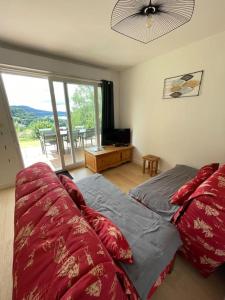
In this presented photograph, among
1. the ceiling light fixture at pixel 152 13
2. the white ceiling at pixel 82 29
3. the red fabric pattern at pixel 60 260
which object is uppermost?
the white ceiling at pixel 82 29

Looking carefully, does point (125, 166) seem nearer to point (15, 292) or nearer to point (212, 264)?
point (212, 264)

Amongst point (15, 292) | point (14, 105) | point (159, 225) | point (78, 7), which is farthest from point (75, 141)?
point (15, 292)

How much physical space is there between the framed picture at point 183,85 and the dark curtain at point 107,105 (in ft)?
4.52

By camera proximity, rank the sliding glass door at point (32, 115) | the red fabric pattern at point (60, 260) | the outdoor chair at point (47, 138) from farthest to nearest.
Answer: the outdoor chair at point (47, 138) → the sliding glass door at point (32, 115) → the red fabric pattern at point (60, 260)

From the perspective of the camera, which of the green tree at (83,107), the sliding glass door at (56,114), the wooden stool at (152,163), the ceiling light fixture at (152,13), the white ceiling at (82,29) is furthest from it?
the green tree at (83,107)

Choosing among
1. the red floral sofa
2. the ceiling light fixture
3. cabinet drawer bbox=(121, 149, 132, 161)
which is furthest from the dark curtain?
the red floral sofa

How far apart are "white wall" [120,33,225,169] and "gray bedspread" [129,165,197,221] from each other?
52 cm

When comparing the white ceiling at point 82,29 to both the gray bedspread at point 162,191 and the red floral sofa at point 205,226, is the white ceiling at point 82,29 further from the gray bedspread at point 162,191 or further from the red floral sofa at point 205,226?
the gray bedspread at point 162,191

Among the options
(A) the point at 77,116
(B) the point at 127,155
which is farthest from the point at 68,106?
(B) the point at 127,155

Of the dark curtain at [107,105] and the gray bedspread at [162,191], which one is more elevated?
the dark curtain at [107,105]

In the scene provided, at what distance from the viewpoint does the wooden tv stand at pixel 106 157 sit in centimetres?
308

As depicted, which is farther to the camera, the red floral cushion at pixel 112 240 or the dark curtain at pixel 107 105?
the dark curtain at pixel 107 105

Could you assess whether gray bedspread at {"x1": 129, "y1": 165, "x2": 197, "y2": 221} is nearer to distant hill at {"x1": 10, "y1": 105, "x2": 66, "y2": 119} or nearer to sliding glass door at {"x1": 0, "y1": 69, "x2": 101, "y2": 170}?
sliding glass door at {"x1": 0, "y1": 69, "x2": 101, "y2": 170}

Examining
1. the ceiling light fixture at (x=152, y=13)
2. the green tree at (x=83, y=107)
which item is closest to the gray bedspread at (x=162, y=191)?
the ceiling light fixture at (x=152, y=13)
